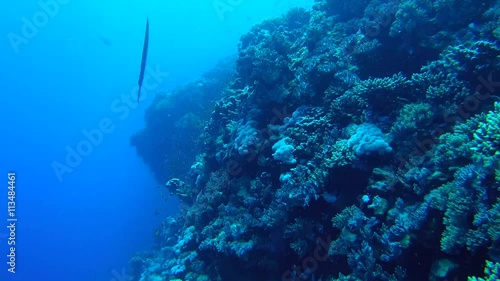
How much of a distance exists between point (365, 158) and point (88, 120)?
291 feet

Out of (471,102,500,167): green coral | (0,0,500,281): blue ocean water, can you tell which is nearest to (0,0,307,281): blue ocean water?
(0,0,500,281): blue ocean water

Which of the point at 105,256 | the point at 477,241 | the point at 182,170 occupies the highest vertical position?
the point at 105,256

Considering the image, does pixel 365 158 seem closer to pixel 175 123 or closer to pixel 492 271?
pixel 492 271

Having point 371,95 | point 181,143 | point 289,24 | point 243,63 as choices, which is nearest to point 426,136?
point 371,95

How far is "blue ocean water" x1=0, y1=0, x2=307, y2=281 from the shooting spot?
43863 mm

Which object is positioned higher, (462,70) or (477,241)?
(462,70)

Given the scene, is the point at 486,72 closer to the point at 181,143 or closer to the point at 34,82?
the point at 181,143

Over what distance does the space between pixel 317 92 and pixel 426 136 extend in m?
2.73

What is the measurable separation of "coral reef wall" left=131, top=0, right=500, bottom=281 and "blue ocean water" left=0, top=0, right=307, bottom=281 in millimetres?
15618

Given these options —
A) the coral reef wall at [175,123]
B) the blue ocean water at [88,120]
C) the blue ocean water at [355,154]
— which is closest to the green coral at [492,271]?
the blue ocean water at [355,154]

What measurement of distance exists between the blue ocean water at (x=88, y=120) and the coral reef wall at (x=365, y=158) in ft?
Answer: 51.2

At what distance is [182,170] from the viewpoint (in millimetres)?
17703

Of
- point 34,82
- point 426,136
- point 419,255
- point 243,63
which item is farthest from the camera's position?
point 34,82

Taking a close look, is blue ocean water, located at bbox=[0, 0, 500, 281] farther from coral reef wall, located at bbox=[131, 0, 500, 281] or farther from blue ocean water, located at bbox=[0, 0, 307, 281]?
blue ocean water, located at bbox=[0, 0, 307, 281]
